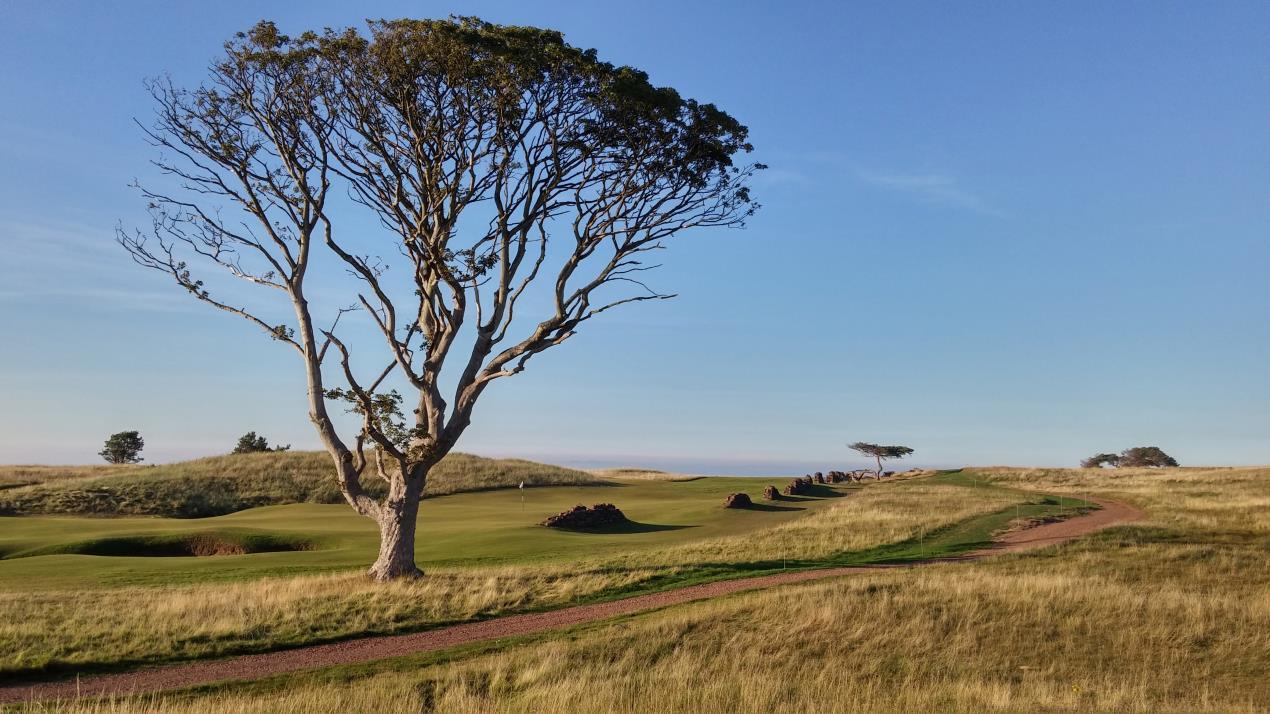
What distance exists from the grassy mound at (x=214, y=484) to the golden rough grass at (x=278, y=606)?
1436 inches

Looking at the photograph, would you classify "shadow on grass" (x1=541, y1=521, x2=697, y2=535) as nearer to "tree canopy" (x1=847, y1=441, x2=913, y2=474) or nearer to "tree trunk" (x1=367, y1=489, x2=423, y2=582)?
"tree trunk" (x1=367, y1=489, x2=423, y2=582)

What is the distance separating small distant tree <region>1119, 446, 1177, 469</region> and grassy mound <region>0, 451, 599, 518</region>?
106 meters

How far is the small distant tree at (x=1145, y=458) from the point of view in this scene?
5354 inches

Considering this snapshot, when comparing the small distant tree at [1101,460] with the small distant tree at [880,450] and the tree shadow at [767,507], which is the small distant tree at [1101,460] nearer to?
the small distant tree at [880,450]

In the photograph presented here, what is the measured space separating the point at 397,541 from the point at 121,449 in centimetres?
10305

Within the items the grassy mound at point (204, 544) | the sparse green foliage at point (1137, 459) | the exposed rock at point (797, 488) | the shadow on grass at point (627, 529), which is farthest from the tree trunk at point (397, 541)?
the sparse green foliage at point (1137, 459)

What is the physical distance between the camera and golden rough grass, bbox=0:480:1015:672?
15.9 metres

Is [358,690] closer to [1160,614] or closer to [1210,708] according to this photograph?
[1210,708]

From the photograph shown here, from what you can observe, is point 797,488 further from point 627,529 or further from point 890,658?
point 890,658

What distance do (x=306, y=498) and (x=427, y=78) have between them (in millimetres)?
44240

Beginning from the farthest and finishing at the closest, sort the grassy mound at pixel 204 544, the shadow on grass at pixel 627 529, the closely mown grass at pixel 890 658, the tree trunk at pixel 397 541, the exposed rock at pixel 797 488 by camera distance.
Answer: the exposed rock at pixel 797 488 < the shadow on grass at pixel 627 529 < the grassy mound at pixel 204 544 < the tree trunk at pixel 397 541 < the closely mown grass at pixel 890 658

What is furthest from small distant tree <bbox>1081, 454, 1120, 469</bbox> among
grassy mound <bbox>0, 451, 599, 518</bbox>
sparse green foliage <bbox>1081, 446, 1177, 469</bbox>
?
grassy mound <bbox>0, 451, 599, 518</bbox>

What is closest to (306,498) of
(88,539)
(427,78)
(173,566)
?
(88,539)

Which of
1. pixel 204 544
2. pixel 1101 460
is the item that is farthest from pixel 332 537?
pixel 1101 460
